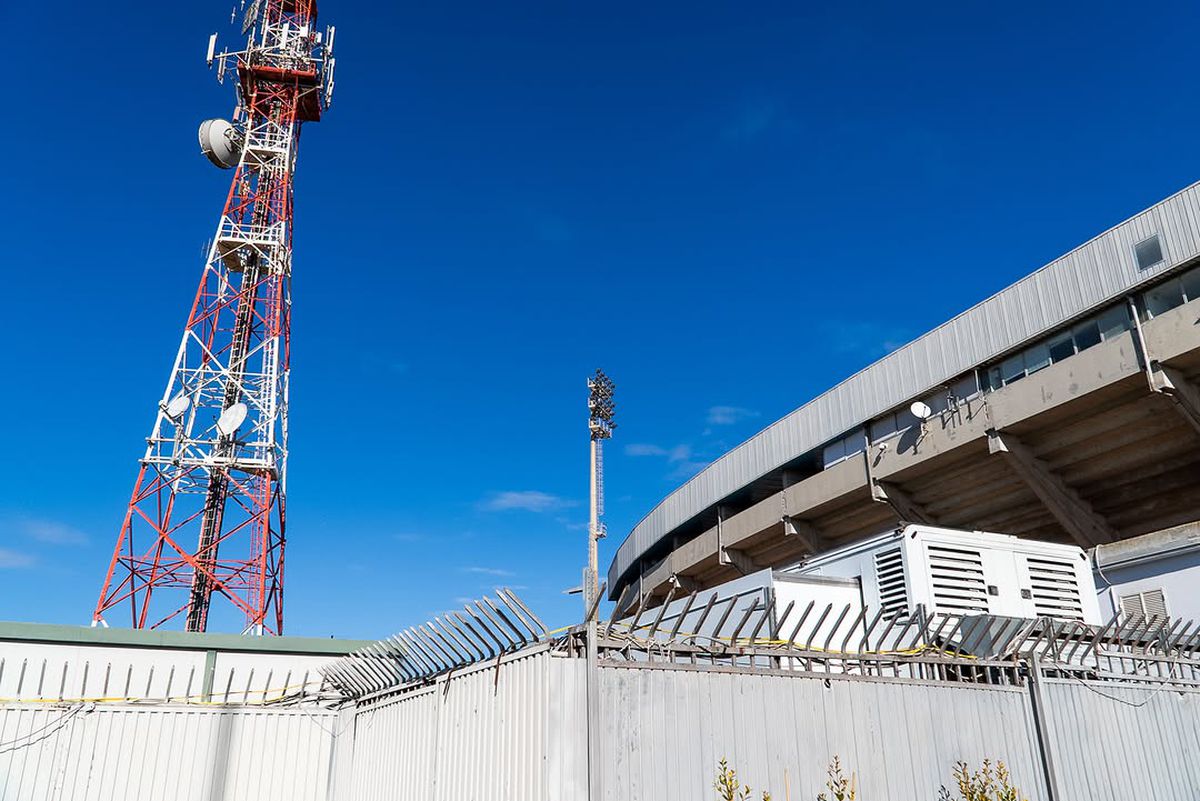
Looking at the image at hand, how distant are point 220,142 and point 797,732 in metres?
34.5

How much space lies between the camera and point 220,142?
35.0 m

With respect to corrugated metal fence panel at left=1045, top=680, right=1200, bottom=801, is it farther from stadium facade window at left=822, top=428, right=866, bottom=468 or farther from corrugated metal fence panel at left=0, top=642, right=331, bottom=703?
stadium facade window at left=822, top=428, right=866, bottom=468

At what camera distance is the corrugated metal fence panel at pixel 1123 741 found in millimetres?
11062

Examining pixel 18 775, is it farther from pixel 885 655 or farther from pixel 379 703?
pixel 885 655

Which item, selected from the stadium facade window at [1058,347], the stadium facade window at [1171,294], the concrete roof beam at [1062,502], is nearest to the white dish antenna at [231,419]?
the stadium facade window at [1058,347]

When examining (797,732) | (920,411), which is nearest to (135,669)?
(797,732)

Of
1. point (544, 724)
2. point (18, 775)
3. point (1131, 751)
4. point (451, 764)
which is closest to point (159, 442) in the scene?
point (18, 775)

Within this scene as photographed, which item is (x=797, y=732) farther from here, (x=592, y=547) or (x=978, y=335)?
(x=592, y=547)

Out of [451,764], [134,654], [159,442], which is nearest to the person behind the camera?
[451,764]

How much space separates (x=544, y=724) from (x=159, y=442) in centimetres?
2549

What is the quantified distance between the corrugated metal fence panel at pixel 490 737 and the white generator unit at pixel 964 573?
6778mm

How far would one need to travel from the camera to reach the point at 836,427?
30656mm

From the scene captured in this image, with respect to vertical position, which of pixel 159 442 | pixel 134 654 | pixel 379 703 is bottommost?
pixel 379 703

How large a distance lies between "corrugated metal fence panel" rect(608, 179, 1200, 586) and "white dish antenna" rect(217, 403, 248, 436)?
775 inches
